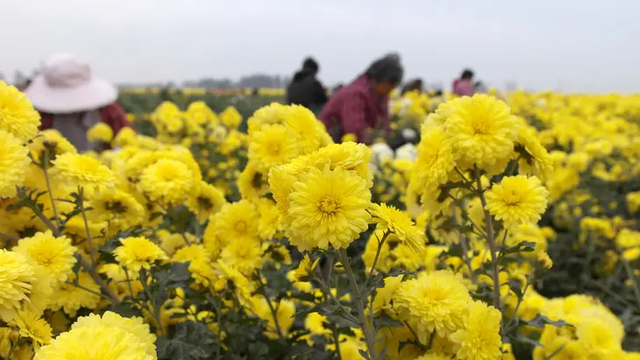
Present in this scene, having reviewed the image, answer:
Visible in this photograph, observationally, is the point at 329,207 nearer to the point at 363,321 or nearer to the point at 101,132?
the point at 363,321

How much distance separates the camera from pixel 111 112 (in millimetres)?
4570

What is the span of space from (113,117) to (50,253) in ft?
12.1

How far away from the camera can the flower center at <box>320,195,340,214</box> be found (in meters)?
0.89

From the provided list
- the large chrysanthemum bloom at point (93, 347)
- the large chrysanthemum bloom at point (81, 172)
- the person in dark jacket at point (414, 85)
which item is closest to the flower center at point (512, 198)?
the large chrysanthemum bloom at point (93, 347)

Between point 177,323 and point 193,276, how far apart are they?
0.47 ft

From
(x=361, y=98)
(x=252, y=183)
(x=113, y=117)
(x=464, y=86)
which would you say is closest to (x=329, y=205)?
(x=252, y=183)

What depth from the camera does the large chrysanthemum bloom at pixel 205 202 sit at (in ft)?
5.58

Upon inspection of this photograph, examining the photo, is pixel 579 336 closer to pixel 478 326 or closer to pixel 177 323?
pixel 478 326

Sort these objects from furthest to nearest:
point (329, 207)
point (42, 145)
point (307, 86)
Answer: point (307, 86) < point (42, 145) < point (329, 207)

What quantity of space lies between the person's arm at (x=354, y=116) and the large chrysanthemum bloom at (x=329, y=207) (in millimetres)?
3490

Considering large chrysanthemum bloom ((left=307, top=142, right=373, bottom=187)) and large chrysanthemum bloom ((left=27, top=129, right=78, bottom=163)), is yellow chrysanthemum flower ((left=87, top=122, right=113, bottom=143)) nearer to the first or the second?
large chrysanthemum bloom ((left=27, top=129, right=78, bottom=163))

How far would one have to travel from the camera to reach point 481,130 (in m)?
1.19

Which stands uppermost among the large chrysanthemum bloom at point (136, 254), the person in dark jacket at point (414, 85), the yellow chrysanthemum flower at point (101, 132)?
the large chrysanthemum bloom at point (136, 254)

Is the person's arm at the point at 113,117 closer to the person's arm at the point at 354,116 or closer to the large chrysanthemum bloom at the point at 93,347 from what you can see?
the person's arm at the point at 354,116
